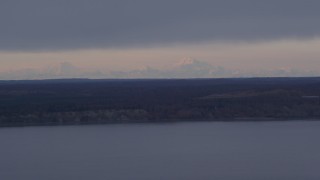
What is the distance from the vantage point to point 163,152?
786 inches

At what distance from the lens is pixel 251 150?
20.2 meters

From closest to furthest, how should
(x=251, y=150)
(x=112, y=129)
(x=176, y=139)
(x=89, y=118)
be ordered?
(x=251, y=150)
(x=176, y=139)
(x=112, y=129)
(x=89, y=118)

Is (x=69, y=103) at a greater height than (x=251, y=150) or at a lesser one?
greater

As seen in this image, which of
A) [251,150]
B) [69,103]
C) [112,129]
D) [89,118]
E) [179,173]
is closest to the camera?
[179,173]

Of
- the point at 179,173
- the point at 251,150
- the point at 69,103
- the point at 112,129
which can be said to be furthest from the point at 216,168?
the point at 69,103

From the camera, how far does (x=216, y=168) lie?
55.4ft

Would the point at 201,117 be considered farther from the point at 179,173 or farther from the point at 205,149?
the point at 179,173

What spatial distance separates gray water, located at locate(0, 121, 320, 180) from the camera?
16.3 m

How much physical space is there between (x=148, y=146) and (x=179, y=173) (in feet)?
16.6

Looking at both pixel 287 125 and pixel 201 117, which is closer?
pixel 287 125

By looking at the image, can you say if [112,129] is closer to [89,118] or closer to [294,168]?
[89,118]

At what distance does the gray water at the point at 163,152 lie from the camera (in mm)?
16328

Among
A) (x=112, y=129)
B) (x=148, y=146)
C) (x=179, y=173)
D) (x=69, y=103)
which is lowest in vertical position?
(x=179, y=173)

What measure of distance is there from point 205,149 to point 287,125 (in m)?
7.67
